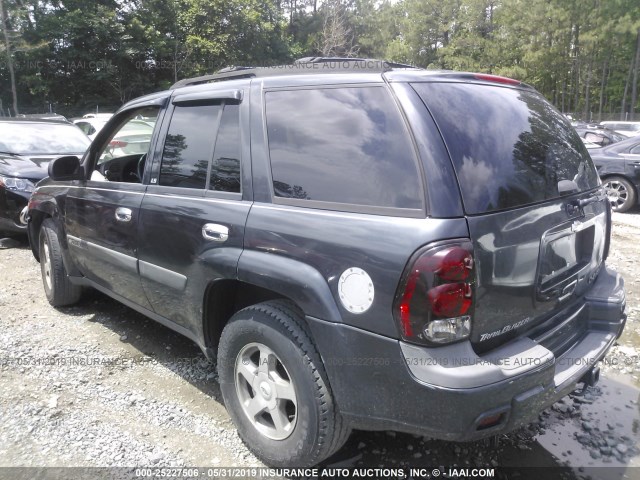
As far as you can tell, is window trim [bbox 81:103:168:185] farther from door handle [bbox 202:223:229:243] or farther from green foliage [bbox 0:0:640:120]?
green foliage [bbox 0:0:640:120]

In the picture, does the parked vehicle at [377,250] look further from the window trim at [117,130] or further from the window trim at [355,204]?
the window trim at [117,130]

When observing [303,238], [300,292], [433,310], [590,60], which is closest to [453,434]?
[433,310]

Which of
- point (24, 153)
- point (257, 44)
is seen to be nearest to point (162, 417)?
point (24, 153)

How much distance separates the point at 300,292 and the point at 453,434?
2.73ft

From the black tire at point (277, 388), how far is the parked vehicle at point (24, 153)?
4.50 meters

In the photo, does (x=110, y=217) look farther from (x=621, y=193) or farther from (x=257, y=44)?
(x=257, y=44)

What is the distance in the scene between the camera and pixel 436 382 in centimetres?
183

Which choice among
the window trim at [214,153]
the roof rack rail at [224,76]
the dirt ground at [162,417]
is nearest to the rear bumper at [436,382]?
the dirt ground at [162,417]

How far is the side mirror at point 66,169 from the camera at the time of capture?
3.81m

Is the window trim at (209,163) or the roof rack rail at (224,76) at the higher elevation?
the roof rack rail at (224,76)

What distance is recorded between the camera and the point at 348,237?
6.59ft

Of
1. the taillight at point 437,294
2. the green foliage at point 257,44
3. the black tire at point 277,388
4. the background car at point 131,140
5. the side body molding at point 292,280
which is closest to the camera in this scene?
the taillight at point 437,294

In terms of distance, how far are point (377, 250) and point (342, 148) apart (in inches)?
20.9

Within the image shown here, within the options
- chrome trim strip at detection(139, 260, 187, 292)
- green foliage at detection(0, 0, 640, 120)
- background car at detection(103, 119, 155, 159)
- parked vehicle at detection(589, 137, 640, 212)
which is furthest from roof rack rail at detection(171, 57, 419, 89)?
green foliage at detection(0, 0, 640, 120)
